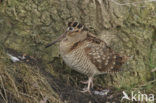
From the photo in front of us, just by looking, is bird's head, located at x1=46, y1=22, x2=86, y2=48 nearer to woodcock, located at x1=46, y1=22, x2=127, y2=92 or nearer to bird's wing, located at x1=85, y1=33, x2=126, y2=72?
woodcock, located at x1=46, y1=22, x2=127, y2=92

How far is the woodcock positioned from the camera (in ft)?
14.6

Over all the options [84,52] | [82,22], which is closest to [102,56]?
[84,52]

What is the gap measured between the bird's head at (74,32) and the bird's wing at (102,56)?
153mm

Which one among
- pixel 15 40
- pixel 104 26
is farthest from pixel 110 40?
pixel 15 40

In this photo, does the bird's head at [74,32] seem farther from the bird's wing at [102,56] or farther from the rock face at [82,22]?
the rock face at [82,22]

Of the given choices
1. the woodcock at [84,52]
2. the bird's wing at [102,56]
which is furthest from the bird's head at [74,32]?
the bird's wing at [102,56]

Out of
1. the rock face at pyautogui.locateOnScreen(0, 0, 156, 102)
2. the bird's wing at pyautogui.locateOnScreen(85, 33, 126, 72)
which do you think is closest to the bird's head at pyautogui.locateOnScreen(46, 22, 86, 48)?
the bird's wing at pyautogui.locateOnScreen(85, 33, 126, 72)

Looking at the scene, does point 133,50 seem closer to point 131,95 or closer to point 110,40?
point 110,40

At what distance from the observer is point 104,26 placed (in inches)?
193

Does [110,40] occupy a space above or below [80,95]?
above

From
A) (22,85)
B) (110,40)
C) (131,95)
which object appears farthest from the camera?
(110,40)

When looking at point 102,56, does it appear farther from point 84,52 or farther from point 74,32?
point 74,32

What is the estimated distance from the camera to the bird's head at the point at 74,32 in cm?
444

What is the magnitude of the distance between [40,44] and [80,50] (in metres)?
0.70
